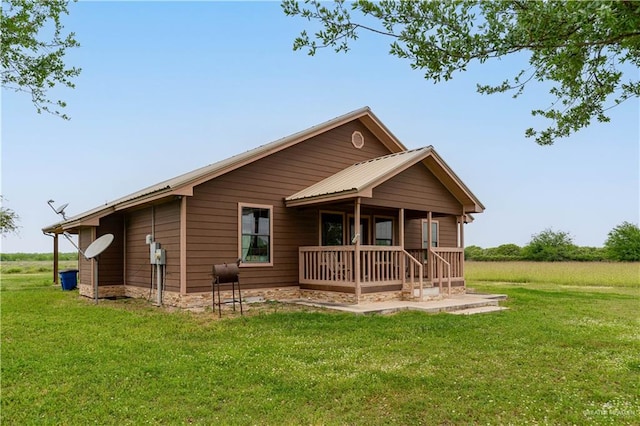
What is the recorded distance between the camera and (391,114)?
17.0 m

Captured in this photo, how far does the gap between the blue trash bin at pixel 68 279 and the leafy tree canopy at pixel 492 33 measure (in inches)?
668

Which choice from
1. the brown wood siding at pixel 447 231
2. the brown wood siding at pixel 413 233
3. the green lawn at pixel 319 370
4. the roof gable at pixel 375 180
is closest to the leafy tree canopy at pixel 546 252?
the brown wood siding at pixel 447 231

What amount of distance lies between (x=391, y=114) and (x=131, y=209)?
30.0ft

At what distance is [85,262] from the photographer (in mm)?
16047

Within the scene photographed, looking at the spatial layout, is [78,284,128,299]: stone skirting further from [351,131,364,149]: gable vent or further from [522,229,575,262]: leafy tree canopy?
[522,229,575,262]: leafy tree canopy

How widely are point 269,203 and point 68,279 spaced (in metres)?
9.99

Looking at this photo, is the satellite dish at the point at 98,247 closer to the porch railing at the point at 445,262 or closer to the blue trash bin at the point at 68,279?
the blue trash bin at the point at 68,279

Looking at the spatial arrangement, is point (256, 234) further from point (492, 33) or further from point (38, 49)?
point (492, 33)

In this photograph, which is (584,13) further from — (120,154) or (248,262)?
(120,154)

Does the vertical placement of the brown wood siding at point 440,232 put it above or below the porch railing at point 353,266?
above

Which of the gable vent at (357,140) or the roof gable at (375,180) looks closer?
the roof gable at (375,180)

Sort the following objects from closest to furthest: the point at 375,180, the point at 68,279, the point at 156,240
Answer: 1. the point at 375,180
2. the point at 156,240
3. the point at 68,279

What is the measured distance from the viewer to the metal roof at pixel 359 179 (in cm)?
1127

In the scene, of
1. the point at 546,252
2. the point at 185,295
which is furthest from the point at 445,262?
the point at 546,252
